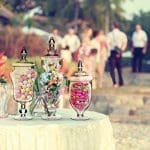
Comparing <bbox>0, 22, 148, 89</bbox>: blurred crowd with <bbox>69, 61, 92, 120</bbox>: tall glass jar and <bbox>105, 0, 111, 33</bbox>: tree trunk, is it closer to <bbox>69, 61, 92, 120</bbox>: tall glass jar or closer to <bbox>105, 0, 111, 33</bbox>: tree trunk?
<bbox>105, 0, 111, 33</bbox>: tree trunk

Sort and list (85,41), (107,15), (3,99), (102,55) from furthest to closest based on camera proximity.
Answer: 1. (102,55)
2. (85,41)
3. (107,15)
4. (3,99)

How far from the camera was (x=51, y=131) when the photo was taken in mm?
3967

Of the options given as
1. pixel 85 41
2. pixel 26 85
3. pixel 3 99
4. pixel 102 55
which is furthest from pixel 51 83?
pixel 102 55

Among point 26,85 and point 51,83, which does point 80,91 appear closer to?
point 51,83

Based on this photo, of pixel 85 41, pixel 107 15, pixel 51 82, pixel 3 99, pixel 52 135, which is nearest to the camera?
pixel 52 135

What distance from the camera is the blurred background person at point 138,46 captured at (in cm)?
1129

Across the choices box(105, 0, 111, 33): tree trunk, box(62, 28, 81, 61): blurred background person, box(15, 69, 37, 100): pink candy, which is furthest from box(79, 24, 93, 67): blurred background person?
box(15, 69, 37, 100): pink candy

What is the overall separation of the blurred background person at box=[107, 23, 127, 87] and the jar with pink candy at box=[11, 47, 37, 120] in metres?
7.06

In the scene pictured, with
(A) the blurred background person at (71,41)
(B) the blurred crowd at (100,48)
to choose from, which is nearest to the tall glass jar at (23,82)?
(B) the blurred crowd at (100,48)

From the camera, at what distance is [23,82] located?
424 centimetres

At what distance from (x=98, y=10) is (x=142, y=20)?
758mm

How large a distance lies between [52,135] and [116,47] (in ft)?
→ 24.9

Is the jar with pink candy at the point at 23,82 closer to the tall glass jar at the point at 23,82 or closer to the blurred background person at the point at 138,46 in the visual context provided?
the tall glass jar at the point at 23,82

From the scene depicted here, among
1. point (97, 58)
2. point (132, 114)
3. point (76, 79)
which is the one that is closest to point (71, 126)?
point (76, 79)
